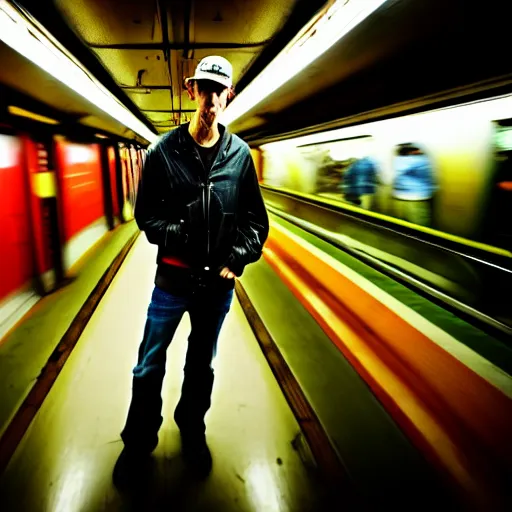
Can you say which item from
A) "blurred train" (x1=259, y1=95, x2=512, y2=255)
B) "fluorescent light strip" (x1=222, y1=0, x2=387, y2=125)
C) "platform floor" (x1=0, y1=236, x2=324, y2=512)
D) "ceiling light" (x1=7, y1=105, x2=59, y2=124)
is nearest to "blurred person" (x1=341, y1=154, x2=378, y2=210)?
"blurred train" (x1=259, y1=95, x2=512, y2=255)

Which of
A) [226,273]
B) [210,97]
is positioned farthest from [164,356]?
[210,97]

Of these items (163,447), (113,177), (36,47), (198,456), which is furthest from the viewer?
(113,177)

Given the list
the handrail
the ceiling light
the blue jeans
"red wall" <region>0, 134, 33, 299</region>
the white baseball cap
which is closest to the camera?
the white baseball cap

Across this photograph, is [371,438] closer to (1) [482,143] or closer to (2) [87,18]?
(1) [482,143]

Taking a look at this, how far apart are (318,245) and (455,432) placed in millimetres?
3674

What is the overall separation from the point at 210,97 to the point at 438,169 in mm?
2049

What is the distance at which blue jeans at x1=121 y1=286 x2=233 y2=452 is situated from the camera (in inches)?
62.6

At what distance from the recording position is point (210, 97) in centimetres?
136

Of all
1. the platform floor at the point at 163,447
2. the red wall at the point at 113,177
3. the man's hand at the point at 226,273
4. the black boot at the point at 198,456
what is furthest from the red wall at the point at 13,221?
the red wall at the point at 113,177

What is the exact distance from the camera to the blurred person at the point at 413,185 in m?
2.95

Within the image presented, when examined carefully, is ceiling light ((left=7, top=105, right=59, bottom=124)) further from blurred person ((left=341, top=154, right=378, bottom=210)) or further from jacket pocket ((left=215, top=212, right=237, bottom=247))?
blurred person ((left=341, top=154, right=378, bottom=210))

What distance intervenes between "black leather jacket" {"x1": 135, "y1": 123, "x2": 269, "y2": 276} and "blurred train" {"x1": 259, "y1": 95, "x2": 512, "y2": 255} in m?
1.44

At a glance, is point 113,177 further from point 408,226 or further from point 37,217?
point 408,226

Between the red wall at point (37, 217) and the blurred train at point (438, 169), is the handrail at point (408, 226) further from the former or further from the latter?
the red wall at point (37, 217)
